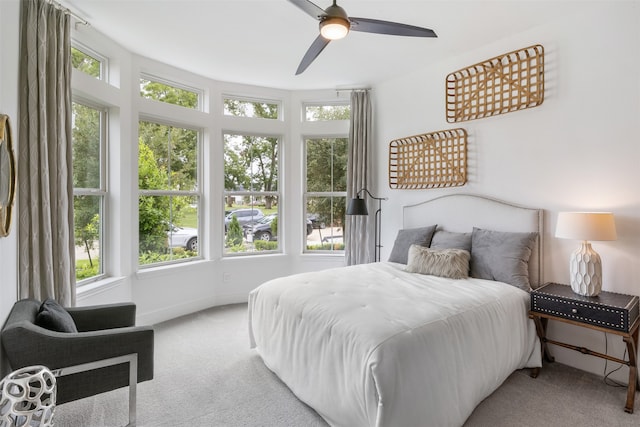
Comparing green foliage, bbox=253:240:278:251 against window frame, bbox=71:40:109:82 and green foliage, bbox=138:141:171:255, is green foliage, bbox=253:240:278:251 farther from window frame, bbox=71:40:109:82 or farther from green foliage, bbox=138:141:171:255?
window frame, bbox=71:40:109:82

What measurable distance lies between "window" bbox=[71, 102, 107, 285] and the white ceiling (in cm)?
85

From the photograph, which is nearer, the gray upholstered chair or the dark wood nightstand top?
the gray upholstered chair

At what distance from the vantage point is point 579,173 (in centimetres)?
269

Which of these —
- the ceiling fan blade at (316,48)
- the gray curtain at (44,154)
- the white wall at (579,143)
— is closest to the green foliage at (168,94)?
the gray curtain at (44,154)

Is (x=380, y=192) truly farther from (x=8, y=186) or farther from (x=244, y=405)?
(x=8, y=186)

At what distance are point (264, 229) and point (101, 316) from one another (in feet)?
8.41

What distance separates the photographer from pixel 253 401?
2252 millimetres

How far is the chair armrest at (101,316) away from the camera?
2.26 meters

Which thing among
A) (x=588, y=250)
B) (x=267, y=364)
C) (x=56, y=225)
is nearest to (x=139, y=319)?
(x=56, y=225)

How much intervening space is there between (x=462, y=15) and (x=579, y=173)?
162 centimetres

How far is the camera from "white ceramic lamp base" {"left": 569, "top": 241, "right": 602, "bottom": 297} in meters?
2.35

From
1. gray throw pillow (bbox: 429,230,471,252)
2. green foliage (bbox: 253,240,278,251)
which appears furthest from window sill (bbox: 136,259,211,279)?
gray throw pillow (bbox: 429,230,471,252)

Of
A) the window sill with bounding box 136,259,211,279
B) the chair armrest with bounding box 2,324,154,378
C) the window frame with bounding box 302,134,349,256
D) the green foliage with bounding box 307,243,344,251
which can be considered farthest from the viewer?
the green foliage with bounding box 307,243,344,251

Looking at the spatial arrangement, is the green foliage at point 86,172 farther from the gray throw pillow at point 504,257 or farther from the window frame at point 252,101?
the gray throw pillow at point 504,257
